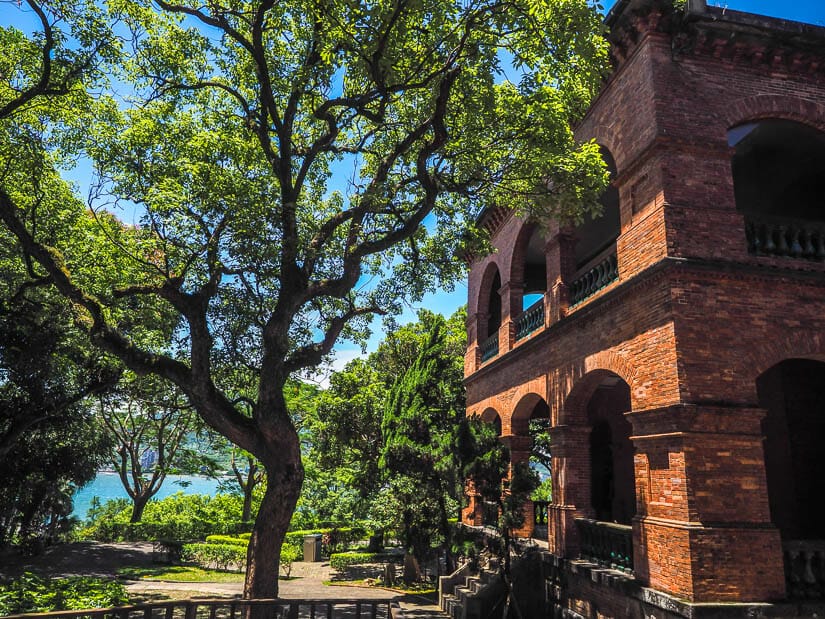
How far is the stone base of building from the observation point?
6.73m

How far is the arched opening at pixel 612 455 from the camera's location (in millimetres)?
13195

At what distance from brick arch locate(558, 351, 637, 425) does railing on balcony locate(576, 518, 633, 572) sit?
6.83 feet

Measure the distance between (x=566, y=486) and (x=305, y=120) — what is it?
31.4 feet

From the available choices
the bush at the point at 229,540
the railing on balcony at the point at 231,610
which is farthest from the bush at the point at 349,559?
the railing on balcony at the point at 231,610

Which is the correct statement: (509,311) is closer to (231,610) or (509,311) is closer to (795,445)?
(795,445)

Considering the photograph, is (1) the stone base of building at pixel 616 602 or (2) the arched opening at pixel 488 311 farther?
(2) the arched opening at pixel 488 311

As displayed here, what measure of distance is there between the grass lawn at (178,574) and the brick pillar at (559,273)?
13.2 meters

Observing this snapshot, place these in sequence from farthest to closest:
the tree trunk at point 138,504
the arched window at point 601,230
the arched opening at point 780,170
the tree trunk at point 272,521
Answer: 1. the tree trunk at point 138,504
2. the arched window at point 601,230
3. the arched opening at point 780,170
4. the tree trunk at point 272,521

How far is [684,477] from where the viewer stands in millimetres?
7289

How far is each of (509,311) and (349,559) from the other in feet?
36.3

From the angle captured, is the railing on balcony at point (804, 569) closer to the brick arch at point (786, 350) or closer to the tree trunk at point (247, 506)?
the brick arch at point (786, 350)

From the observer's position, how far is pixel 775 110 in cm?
916

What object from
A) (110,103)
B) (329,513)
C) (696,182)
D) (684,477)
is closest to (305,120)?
(110,103)

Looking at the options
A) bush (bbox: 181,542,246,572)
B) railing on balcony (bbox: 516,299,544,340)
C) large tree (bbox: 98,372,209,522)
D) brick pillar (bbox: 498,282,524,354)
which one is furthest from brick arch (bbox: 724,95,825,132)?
large tree (bbox: 98,372,209,522)
